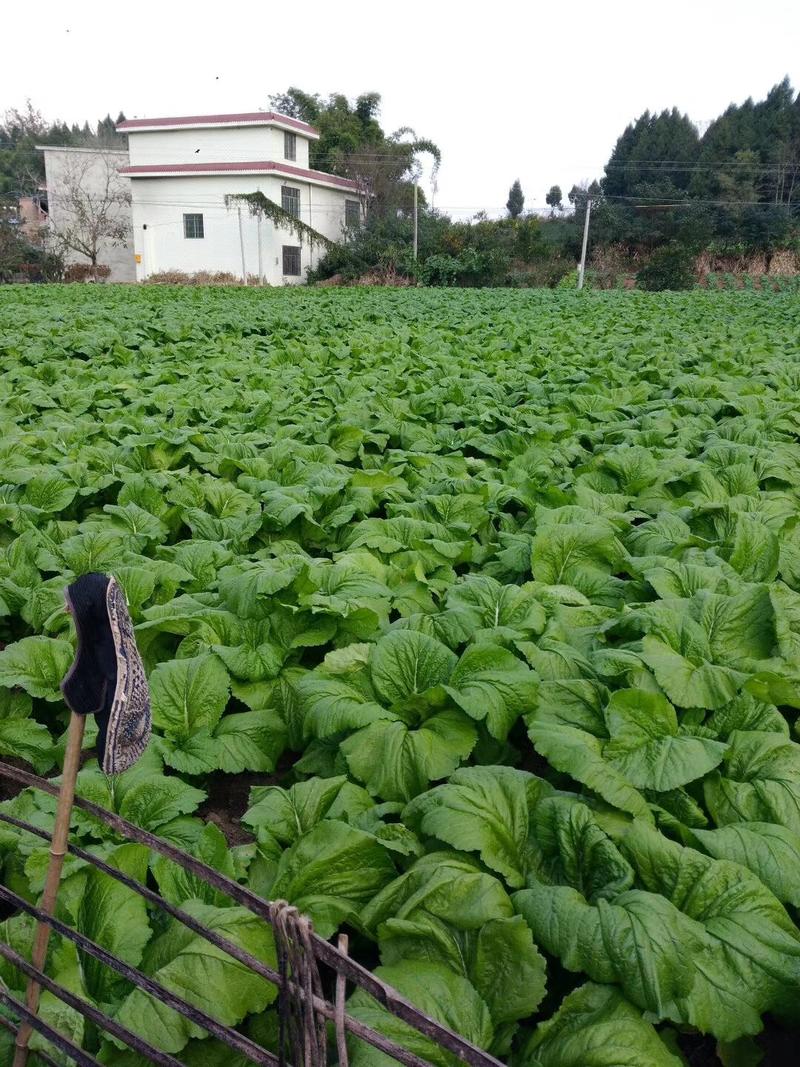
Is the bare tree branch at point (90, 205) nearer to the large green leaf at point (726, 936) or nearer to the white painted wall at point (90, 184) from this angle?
the white painted wall at point (90, 184)

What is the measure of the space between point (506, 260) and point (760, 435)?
4391cm

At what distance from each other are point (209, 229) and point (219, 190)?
2.50 meters

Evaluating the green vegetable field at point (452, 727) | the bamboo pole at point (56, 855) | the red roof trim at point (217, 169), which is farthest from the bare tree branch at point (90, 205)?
the bamboo pole at point (56, 855)

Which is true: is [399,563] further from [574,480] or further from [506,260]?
[506,260]

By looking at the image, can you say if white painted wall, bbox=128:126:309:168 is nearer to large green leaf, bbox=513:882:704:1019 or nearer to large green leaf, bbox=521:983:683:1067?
large green leaf, bbox=513:882:704:1019

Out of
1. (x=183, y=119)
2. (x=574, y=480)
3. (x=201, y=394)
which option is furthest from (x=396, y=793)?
(x=183, y=119)

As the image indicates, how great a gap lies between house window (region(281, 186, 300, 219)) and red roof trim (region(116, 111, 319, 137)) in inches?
150

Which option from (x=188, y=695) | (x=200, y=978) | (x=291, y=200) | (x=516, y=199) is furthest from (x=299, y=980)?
(x=516, y=199)

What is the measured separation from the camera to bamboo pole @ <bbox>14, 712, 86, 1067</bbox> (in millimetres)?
1421

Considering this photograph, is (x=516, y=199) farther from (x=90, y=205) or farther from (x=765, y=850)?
(x=765, y=850)

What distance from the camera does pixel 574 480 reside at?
552 cm

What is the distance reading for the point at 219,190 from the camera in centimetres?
4981

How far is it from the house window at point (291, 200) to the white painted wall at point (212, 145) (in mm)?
1893

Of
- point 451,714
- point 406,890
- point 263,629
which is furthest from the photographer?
point 263,629
